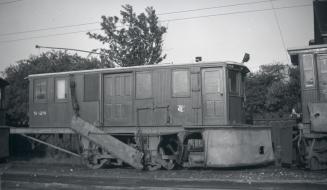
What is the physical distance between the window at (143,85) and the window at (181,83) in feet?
3.03

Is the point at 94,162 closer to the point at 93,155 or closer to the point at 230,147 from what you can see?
the point at 93,155

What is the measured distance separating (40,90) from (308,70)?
9.80 meters

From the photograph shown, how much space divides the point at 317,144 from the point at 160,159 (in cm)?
478

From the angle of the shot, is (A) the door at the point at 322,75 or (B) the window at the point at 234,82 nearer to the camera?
(A) the door at the point at 322,75

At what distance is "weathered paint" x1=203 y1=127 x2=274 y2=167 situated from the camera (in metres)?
11.1

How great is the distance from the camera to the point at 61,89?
564 inches

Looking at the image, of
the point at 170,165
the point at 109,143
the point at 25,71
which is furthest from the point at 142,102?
the point at 25,71

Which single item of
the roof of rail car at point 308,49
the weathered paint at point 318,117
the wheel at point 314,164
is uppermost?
the roof of rail car at point 308,49

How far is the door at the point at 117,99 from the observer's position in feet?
43.4

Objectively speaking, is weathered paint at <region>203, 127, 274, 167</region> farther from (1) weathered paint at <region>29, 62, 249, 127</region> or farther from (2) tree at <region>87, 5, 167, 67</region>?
(2) tree at <region>87, 5, 167, 67</region>

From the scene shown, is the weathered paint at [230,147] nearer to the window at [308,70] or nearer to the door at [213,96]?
the door at [213,96]

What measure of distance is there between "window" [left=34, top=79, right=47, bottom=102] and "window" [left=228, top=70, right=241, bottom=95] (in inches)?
281

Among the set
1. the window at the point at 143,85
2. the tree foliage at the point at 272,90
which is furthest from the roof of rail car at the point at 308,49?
the tree foliage at the point at 272,90

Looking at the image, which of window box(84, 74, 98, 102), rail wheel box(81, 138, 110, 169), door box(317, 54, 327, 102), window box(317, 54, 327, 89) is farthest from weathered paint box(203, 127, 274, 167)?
window box(84, 74, 98, 102)
